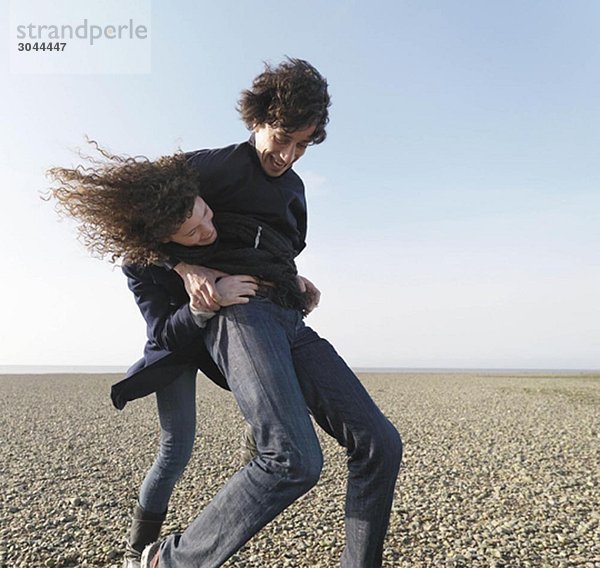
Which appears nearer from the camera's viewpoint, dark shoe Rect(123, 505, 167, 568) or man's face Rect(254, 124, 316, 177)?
man's face Rect(254, 124, 316, 177)

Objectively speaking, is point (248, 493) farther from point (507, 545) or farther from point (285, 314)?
point (507, 545)

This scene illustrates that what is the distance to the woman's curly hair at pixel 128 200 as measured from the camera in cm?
231

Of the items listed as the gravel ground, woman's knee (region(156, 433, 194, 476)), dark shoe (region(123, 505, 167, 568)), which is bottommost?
the gravel ground

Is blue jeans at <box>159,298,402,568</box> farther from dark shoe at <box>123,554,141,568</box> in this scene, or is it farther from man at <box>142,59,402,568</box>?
dark shoe at <box>123,554,141,568</box>

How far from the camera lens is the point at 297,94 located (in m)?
2.62

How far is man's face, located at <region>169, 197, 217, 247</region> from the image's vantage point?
243cm

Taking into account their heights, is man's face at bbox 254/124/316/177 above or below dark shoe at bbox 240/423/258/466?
above

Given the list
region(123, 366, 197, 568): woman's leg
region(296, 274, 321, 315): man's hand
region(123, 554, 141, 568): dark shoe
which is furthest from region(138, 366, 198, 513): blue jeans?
region(296, 274, 321, 315): man's hand

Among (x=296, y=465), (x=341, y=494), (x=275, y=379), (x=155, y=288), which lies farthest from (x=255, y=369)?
(x=341, y=494)

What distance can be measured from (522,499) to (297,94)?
555 centimetres

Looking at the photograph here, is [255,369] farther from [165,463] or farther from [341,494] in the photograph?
[341,494]

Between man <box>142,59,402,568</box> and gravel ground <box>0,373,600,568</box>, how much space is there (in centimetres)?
215

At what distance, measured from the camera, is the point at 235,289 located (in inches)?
100

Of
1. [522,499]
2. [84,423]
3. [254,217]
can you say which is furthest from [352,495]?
[84,423]
